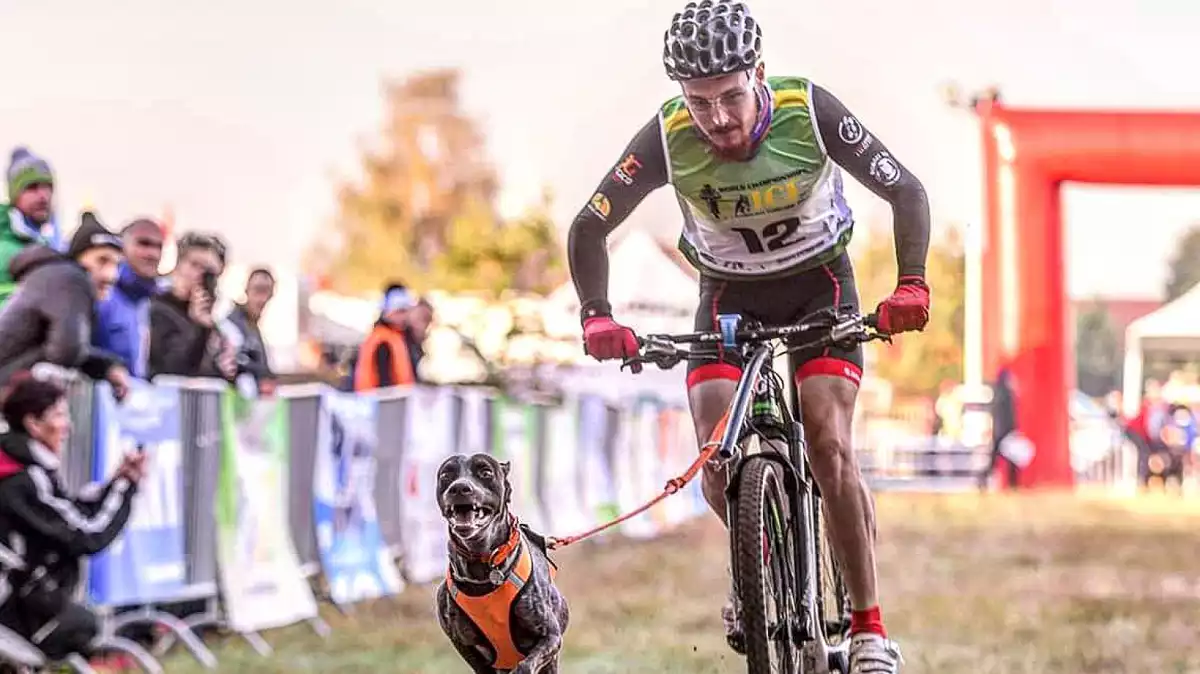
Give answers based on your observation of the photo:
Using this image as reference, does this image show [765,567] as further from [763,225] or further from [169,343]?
[169,343]

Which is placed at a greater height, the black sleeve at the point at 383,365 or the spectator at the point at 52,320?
the spectator at the point at 52,320

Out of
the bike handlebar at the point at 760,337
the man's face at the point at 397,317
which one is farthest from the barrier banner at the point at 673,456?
the bike handlebar at the point at 760,337

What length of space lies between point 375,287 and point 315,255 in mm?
6298

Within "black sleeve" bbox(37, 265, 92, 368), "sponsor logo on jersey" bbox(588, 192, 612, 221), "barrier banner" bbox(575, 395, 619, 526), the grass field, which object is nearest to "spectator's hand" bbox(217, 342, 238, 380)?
the grass field

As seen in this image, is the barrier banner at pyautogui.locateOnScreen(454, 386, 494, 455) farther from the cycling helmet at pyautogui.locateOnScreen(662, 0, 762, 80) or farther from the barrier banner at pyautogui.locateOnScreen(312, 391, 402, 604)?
the cycling helmet at pyautogui.locateOnScreen(662, 0, 762, 80)

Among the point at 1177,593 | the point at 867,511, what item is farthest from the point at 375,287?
the point at 867,511

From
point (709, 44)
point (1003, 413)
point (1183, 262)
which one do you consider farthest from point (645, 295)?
point (1183, 262)

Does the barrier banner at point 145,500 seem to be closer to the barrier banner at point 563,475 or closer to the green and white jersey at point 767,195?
the green and white jersey at point 767,195

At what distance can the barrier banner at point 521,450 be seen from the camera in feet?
47.9

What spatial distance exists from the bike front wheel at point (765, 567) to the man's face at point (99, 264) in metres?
4.08

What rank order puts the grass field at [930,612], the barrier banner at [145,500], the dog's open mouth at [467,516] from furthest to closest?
the grass field at [930,612] → the barrier banner at [145,500] → the dog's open mouth at [467,516]

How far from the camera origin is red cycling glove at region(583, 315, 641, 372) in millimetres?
5582

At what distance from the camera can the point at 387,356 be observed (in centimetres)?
1294

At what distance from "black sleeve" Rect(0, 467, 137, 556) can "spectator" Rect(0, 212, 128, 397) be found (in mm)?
682
